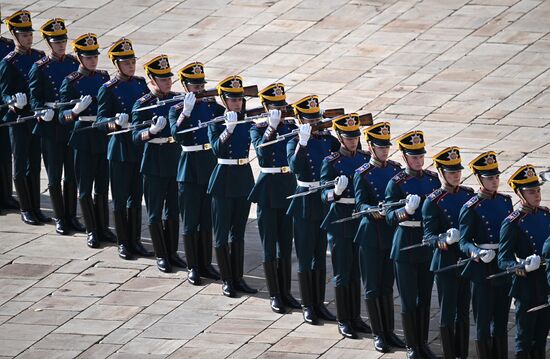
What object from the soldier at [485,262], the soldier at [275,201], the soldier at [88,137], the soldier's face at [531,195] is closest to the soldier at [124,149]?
the soldier at [88,137]

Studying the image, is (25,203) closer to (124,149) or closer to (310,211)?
(124,149)

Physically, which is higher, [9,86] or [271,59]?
[9,86]

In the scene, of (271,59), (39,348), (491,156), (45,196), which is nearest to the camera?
(491,156)

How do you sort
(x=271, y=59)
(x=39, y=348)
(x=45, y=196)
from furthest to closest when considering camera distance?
1. (x=271, y=59)
2. (x=45, y=196)
3. (x=39, y=348)

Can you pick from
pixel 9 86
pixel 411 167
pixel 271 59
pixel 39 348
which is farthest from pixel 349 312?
pixel 271 59

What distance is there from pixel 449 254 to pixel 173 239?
13.8 ft

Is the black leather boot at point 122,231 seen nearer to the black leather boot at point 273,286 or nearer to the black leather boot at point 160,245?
the black leather boot at point 160,245

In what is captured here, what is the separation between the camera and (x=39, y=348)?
18391 mm

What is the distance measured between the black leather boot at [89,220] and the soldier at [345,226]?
3.74m

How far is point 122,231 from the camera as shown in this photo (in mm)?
20922

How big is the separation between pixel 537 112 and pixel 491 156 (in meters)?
7.51

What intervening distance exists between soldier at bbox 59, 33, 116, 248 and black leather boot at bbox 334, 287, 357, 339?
381 centimetres

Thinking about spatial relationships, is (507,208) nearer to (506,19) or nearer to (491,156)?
(491,156)

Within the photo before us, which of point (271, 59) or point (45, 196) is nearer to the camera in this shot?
point (45, 196)
